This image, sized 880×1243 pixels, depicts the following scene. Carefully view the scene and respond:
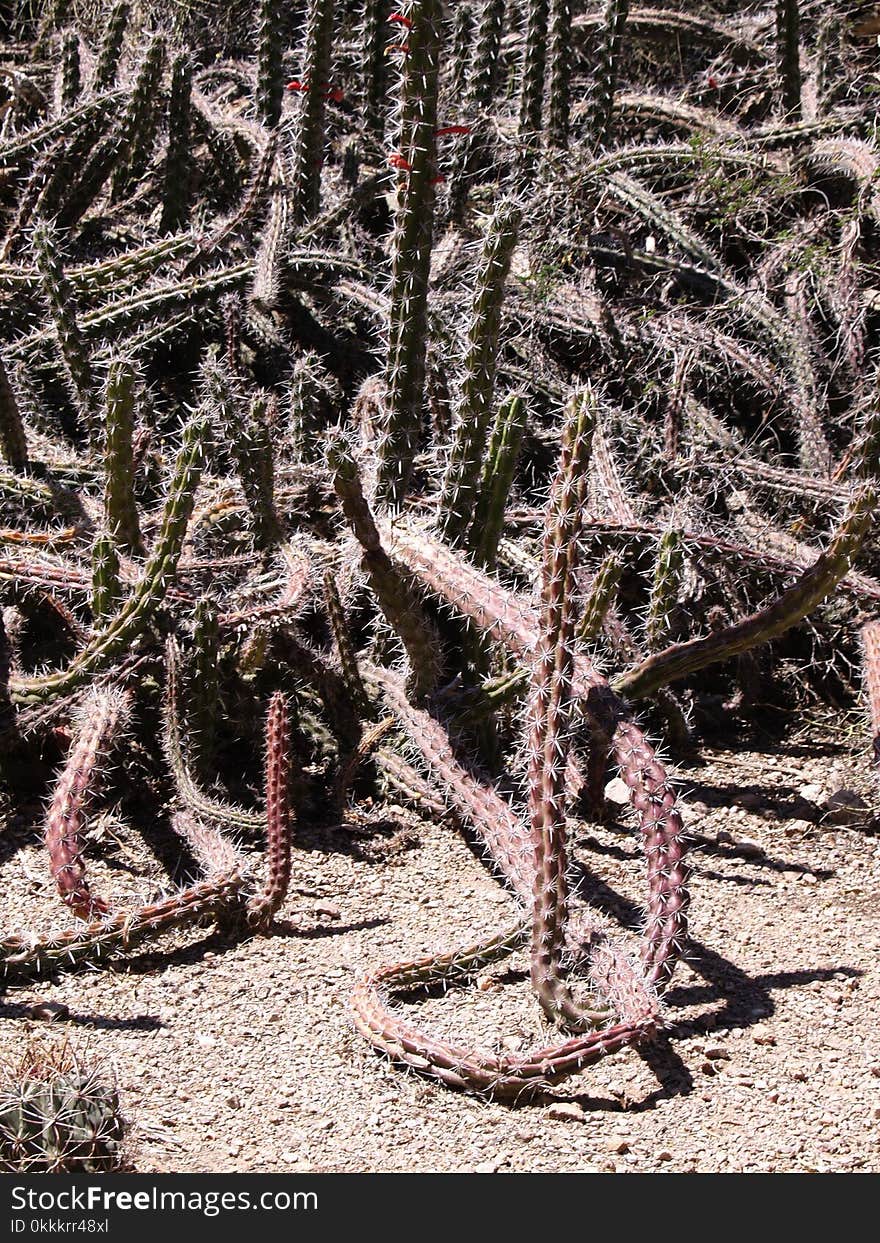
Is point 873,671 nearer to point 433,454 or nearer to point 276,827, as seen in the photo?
point 433,454

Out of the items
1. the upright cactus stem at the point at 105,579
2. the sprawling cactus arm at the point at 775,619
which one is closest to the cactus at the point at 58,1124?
the upright cactus stem at the point at 105,579

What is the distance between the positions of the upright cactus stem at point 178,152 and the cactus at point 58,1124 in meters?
4.08

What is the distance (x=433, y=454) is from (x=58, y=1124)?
7.89 ft

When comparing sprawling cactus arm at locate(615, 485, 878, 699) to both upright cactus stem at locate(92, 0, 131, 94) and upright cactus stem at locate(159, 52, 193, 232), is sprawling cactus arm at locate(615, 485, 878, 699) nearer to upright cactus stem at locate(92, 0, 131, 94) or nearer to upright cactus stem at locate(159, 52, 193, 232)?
upright cactus stem at locate(159, 52, 193, 232)

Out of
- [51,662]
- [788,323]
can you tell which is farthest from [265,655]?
[788,323]

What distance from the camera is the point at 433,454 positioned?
4.20m

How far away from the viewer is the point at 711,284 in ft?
17.1

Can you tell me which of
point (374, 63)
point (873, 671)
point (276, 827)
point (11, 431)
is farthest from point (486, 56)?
point (276, 827)

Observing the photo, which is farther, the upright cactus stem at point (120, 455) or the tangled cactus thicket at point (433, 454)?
the upright cactus stem at point (120, 455)

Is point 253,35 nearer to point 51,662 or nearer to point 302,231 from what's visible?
point 302,231

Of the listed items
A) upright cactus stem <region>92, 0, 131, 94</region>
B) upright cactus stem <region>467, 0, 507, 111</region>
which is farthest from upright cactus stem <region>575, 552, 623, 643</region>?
upright cactus stem <region>92, 0, 131, 94</region>

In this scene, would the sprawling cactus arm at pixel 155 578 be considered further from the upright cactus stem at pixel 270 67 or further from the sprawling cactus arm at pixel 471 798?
the upright cactus stem at pixel 270 67

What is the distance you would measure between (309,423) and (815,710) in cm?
203

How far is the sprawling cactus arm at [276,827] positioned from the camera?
338 centimetres
